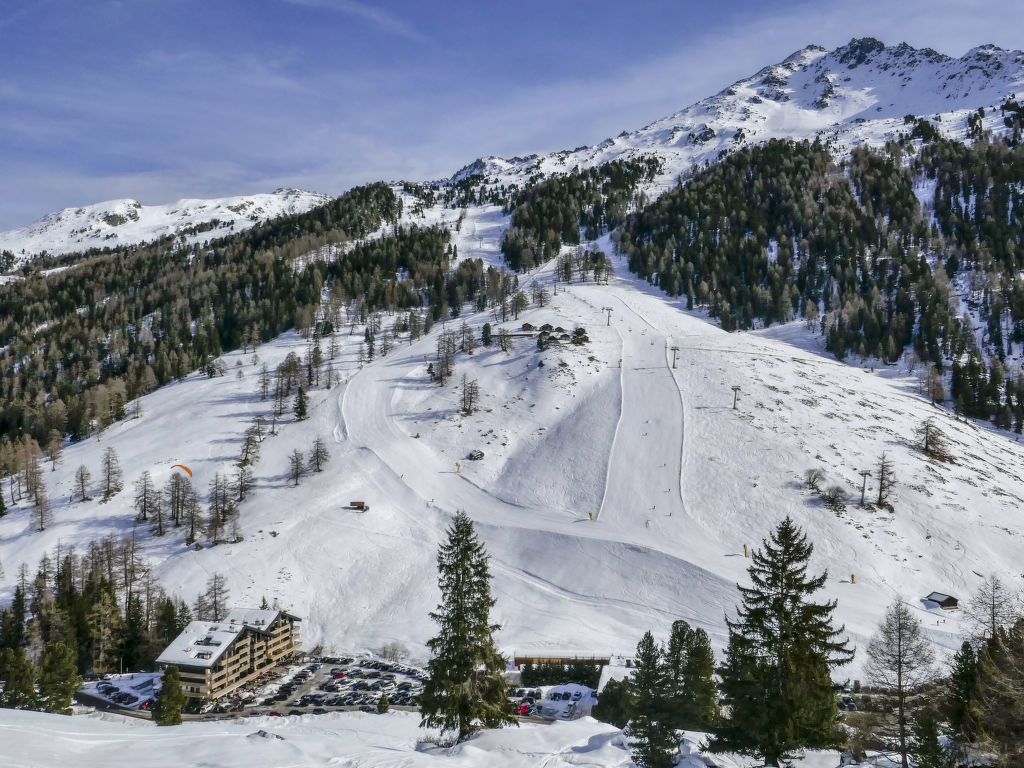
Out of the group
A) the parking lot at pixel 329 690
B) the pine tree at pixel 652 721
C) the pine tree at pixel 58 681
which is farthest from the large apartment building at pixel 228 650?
the pine tree at pixel 652 721

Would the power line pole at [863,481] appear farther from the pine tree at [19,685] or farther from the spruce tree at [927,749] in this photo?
the pine tree at [19,685]

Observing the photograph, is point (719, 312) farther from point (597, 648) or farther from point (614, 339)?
point (597, 648)

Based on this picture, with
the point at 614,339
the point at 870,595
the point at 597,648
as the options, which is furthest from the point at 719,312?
the point at 597,648

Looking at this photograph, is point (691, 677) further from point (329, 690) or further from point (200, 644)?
point (200, 644)

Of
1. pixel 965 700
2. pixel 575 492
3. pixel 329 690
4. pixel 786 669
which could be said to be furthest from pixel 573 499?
pixel 786 669

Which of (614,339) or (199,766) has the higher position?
(614,339)

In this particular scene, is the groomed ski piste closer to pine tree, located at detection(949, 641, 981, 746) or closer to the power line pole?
the power line pole
